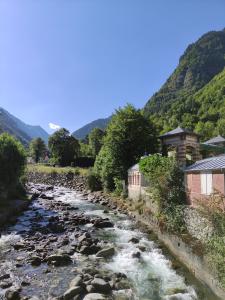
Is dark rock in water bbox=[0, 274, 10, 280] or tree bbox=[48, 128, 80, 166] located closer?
dark rock in water bbox=[0, 274, 10, 280]

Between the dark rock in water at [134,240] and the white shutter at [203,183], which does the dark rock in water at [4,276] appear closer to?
the dark rock in water at [134,240]

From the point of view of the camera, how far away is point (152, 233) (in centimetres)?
2902

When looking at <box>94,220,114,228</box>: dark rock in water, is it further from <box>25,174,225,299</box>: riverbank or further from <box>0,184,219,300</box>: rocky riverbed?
<box>25,174,225,299</box>: riverbank

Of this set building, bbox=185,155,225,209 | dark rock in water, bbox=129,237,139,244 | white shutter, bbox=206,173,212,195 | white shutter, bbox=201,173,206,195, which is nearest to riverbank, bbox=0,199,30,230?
dark rock in water, bbox=129,237,139,244

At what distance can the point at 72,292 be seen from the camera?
16.8 m

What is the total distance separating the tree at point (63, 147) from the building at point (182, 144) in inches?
2911

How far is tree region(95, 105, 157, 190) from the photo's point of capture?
169ft

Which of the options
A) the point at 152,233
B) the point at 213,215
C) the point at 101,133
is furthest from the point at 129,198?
the point at 101,133

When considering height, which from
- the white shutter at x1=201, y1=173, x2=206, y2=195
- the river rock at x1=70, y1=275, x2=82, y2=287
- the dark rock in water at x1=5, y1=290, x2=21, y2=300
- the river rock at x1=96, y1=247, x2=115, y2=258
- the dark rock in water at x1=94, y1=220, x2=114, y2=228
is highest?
the white shutter at x1=201, y1=173, x2=206, y2=195

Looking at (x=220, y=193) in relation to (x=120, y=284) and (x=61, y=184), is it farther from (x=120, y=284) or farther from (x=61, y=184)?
(x=61, y=184)

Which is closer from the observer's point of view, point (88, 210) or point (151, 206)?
point (151, 206)

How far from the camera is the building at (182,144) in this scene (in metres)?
36.5

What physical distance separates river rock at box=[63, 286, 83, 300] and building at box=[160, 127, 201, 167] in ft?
69.2

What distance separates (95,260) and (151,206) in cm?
1166
